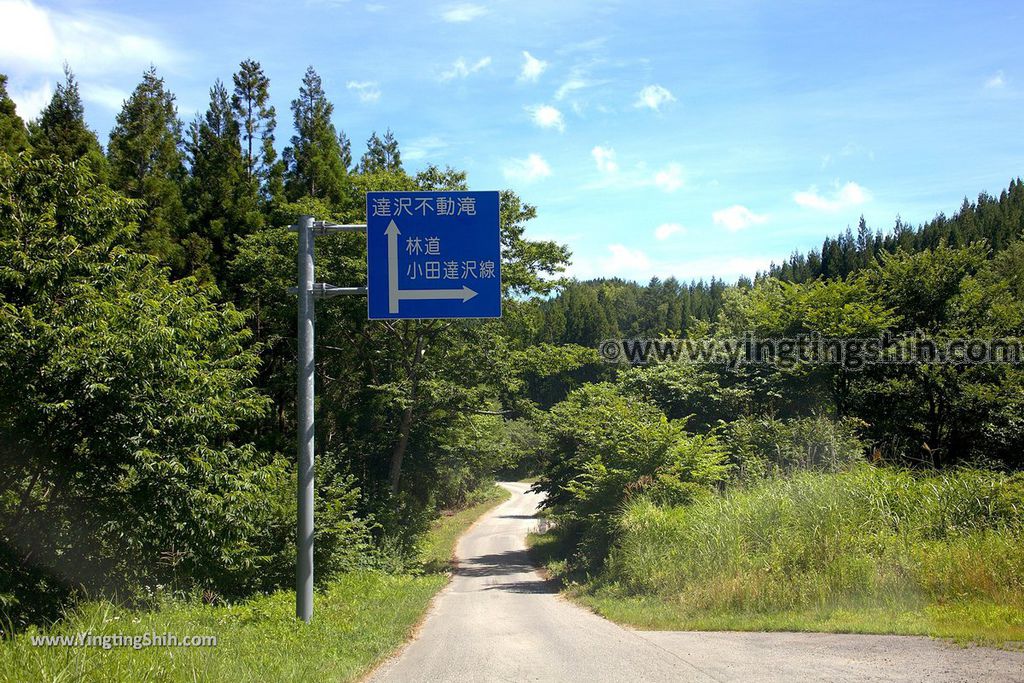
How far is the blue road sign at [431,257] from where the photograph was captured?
8.74 m

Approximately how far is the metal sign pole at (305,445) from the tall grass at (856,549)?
22.6 ft

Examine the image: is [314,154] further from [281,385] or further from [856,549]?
[856,549]

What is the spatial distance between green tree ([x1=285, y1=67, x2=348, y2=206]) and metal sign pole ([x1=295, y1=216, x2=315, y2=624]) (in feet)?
71.8

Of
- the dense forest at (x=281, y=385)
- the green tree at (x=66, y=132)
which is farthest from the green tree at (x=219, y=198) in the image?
the green tree at (x=66, y=132)

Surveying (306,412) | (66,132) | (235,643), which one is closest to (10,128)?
(66,132)

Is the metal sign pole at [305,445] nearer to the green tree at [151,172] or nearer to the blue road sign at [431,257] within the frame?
the blue road sign at [431,257]

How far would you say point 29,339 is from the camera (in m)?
9.85

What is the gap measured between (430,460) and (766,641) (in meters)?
21.5

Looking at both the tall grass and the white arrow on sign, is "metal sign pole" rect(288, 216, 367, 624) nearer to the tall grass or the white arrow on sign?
the white arrow on sign

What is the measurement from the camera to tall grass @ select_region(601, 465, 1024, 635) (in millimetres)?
10492

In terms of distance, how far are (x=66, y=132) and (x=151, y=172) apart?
12.3ft

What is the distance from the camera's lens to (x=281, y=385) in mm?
27969

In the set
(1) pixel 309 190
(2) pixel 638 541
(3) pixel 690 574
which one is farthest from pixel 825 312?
(1) pixel 309 190

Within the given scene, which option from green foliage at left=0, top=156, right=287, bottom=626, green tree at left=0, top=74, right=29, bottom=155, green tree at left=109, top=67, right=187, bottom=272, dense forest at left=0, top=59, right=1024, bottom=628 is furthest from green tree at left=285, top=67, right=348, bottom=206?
green foliage at left=0, top=156, right=287, bottom=626
